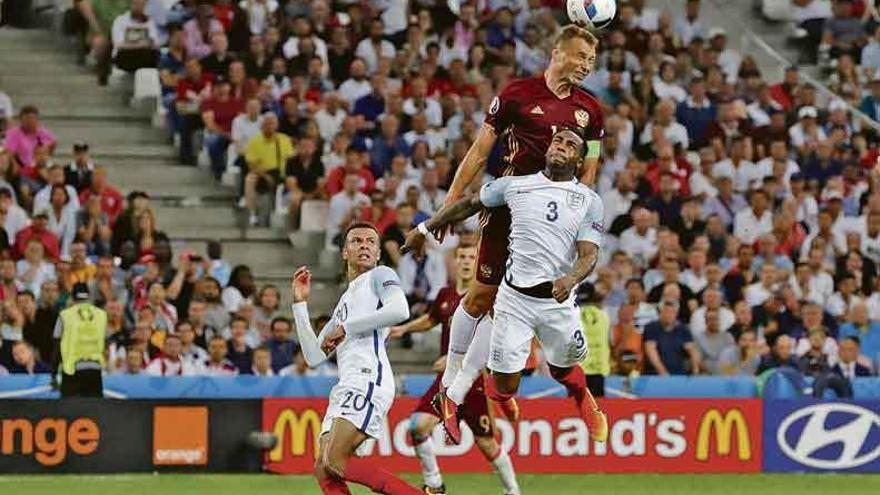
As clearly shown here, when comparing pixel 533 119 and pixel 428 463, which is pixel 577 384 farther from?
pixel 428 463

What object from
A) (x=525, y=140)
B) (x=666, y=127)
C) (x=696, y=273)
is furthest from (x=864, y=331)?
(x=525, y=140)

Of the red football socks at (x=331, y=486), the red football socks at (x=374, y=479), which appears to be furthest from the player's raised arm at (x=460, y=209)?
the red football socks at (x=331, y=486)

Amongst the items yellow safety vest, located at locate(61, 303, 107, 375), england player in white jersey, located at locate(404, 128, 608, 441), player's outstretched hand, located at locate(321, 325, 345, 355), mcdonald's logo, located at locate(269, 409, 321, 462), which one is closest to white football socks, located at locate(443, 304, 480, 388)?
england player in white jersey, located at locate(404, 128, 608, 441)

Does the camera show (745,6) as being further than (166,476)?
Yes

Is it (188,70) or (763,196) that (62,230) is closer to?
(188,70)

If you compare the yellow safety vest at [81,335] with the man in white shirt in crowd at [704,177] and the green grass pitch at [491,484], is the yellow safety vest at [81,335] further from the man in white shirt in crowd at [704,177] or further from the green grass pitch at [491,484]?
the man in white shirt in crowd at [704,177]

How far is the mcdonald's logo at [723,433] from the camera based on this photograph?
72.6 feet

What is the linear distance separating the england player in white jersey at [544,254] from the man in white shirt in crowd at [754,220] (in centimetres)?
1069

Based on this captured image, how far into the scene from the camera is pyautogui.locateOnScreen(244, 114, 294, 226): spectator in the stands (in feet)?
85.3

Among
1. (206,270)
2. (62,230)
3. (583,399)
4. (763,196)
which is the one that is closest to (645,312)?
(763,196)

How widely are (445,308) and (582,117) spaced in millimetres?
2904

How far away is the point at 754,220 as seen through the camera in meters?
26.3

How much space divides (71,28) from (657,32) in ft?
23.3

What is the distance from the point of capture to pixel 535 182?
1534 cm
